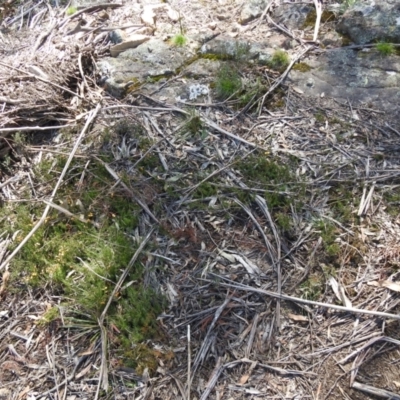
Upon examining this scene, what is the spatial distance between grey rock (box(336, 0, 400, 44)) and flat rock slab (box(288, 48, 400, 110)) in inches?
6.5

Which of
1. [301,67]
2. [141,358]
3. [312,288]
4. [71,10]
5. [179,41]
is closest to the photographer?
[141,358]

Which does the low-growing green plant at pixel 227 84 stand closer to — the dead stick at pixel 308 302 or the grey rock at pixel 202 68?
the grey rock at pixel 202 68

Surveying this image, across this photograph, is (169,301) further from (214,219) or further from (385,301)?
(385,301)

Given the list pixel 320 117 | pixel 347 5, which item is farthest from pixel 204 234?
pixel 347 5

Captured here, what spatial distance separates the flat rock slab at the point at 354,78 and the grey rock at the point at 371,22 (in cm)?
16

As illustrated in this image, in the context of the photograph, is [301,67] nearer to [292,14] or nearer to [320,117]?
[320,117]

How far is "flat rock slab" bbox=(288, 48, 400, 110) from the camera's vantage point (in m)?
3.16

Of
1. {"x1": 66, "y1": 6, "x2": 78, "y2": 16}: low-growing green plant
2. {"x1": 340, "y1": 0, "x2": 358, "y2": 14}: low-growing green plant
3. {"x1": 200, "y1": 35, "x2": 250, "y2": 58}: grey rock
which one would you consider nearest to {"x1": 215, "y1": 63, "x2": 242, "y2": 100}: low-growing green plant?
{"x1": 200, "y1": 35, "x2": 250, "y2": 58}: grey rock

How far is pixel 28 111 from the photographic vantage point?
334cm

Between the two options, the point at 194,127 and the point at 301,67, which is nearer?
the point at 194,127

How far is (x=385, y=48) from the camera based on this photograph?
3414 millimetres

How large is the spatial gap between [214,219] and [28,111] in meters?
1.68

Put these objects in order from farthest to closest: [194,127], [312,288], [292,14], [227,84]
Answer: [292,14], [227,84], [194,127], [312,288]

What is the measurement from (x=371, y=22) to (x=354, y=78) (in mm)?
629
